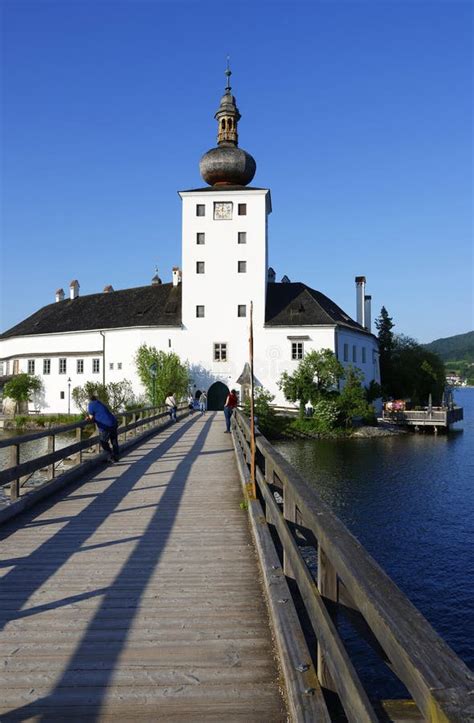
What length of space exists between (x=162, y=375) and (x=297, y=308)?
13.0 meters

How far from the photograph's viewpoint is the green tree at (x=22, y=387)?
174 ft

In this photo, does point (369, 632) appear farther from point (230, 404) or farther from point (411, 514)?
point (411, 514)

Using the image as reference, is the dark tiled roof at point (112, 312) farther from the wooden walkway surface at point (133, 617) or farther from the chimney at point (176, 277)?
the wooden walkway surface at point (133, 617)

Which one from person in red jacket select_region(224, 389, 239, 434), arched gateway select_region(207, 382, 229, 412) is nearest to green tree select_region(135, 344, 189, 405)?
arched gateway select_region(207, 382, 229, 412)

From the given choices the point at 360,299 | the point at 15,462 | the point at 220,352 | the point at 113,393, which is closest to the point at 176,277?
the point at 220,352

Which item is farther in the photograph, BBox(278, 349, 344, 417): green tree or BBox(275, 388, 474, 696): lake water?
BBox(278, 349, 344, 417): green tree

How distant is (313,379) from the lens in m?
45.8

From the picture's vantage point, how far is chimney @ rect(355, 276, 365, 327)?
206 ft

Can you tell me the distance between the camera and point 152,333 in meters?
49.5

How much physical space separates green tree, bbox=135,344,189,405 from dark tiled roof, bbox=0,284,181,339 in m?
3.31

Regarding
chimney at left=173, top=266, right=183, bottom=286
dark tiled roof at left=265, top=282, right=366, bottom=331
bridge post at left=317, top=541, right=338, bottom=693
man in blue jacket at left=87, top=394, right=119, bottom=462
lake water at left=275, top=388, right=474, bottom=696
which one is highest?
chimney at left=173, top=266, right=183, bottom=286

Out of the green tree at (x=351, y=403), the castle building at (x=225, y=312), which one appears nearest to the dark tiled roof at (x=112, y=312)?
the castle building at (x=225, y=312)

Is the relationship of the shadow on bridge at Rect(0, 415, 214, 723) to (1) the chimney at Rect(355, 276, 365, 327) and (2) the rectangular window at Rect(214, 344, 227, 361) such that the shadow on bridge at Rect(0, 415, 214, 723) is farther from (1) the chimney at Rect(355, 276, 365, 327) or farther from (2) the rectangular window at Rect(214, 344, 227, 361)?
(1) the chimney at Rect(355, 276, 365, 327)

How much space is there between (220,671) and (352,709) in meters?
1.61
